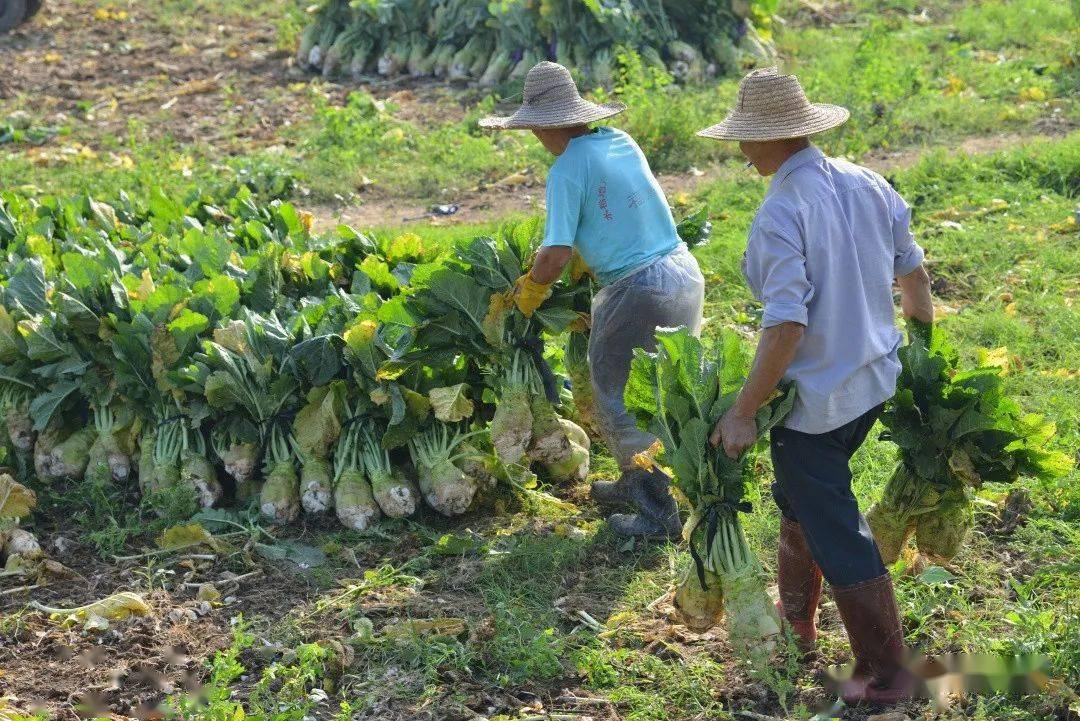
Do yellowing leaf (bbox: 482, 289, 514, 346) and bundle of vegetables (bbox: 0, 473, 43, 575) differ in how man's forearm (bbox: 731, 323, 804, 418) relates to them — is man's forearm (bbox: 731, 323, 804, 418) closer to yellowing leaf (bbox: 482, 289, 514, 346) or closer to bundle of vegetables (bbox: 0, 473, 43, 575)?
yellowing leaf (bbox: 482, 289, 514, 346)

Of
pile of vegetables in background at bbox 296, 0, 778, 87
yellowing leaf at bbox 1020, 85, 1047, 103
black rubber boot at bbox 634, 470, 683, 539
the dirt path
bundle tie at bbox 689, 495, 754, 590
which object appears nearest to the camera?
bundle tie at bbox 689, 495, 754, 590

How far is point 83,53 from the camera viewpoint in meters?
14.5

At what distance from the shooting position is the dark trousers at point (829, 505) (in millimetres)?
3574

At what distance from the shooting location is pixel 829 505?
357cm

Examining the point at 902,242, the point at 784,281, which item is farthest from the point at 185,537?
the point at 902,242

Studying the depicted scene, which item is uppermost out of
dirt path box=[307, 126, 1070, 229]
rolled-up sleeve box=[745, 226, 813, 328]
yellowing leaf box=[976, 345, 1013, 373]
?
rolled-up sleeve box=[745, 226, 813, 328]

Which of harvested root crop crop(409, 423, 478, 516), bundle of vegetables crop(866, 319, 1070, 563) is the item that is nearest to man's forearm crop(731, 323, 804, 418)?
bundle of vegetables crop(866, 319, 1070, 563)

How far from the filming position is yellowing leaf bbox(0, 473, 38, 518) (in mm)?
5117

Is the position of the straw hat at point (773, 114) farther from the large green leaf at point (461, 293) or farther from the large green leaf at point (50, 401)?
the large green leaf at point (50, 401)

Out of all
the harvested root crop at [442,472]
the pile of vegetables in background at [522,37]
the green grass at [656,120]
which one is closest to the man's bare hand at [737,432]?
the harvested root crop at [442,472]

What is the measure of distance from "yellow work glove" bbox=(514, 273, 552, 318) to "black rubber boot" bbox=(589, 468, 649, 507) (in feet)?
2.63

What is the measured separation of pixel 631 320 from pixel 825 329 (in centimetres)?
138

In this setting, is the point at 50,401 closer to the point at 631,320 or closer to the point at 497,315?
the point at 497,315

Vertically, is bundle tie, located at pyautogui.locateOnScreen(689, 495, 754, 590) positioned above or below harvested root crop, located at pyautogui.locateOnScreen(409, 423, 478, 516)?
above
